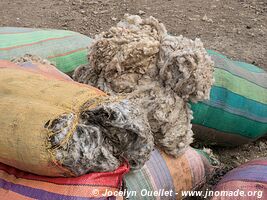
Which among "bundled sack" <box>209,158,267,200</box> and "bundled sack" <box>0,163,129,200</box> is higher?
"bundled sack" <box>0,163,129,200</box>

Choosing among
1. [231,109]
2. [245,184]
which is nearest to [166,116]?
[245,184]

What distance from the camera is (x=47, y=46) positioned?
234 centimetres

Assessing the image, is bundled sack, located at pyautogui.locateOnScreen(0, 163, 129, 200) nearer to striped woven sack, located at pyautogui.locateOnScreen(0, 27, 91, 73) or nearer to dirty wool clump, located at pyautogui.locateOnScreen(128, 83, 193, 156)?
dirty wool clump, located at pyautogui.locateOnScreen(128, 83, 193, 156)

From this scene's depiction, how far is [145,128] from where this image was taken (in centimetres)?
137

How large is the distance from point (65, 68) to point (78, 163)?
1.08 metres

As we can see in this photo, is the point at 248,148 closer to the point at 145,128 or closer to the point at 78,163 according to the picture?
the point at 145,128

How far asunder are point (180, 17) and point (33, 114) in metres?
2.89

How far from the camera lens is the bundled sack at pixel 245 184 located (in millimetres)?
1549

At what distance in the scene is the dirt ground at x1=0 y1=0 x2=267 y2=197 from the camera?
11.8 feet

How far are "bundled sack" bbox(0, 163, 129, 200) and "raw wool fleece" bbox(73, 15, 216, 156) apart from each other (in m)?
0.30

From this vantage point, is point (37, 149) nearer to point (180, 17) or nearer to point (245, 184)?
point (245, 184)

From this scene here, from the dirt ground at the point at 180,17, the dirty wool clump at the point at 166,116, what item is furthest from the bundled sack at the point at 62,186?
Result: the dirt ground at the point at 180,17

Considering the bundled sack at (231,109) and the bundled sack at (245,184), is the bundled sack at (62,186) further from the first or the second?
the bundled sack at (231,109)

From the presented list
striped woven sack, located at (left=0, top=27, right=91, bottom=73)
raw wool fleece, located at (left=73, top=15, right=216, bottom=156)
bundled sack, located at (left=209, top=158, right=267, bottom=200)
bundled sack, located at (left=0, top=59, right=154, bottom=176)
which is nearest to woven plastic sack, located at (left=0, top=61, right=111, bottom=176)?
bundled sack, located at (left=0, top=59, right=154, bottom=176)
